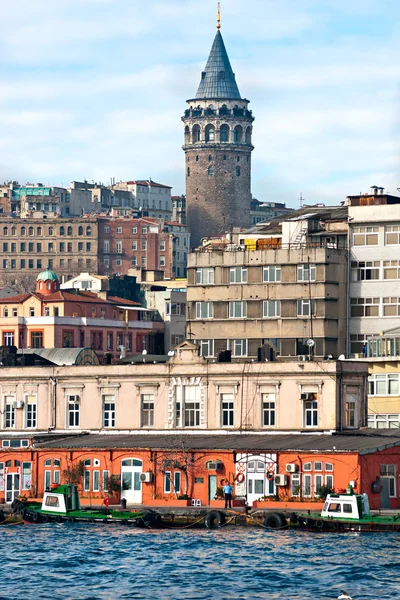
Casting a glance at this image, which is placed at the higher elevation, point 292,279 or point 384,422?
point 292,279

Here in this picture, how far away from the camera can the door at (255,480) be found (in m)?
85.7

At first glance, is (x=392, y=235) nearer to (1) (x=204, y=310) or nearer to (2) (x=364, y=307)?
(2) (x=364, y=307)

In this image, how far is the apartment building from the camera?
121062 millimetres

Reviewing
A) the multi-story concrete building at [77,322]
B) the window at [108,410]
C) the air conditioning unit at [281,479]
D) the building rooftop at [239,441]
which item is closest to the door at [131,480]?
the building rooftop at [239,441]

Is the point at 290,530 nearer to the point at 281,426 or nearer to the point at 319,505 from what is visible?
the point at 319,505

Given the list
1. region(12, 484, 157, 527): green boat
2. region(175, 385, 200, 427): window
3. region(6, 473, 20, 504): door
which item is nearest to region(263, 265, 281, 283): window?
region(175, 385, 200, 427): window

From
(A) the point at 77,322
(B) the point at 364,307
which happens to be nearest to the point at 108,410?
(B) the point at 364,307

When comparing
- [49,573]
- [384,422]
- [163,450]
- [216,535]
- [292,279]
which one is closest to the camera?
[49,573]

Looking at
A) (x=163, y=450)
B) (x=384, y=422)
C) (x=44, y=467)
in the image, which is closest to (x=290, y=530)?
(x=163, y=450)

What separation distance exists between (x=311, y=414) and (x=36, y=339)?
5694 centimetres

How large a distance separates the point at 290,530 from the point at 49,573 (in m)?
13.9

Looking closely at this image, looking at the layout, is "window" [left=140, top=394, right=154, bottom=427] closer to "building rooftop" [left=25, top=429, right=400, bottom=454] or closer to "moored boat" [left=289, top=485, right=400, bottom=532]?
"building rooftop" [left=25, top=429, right=400, bottom=454]

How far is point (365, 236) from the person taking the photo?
403ft

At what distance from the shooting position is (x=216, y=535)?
78.2 metres
